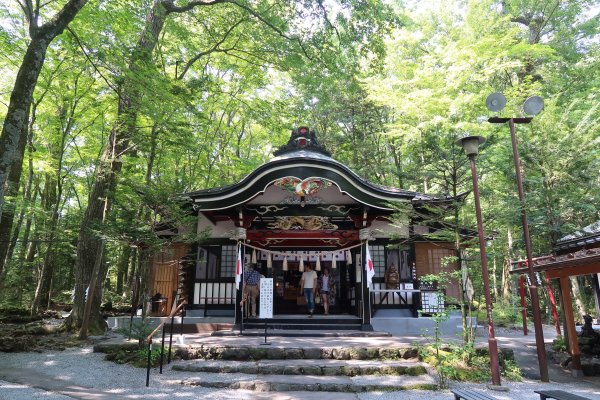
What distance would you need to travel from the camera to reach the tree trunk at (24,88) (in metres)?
4.91

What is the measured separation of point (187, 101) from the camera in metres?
9.04

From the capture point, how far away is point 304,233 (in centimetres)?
1070

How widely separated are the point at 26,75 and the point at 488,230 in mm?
8786

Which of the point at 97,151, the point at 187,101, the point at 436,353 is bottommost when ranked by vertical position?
the point at 436,353

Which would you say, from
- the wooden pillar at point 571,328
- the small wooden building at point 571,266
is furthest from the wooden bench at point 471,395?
the wooden pillar at point 571,328

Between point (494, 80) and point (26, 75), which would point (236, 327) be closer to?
point (26, 75)

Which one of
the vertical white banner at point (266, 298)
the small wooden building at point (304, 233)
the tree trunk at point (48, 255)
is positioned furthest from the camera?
the tree trunk at point (48, 255)

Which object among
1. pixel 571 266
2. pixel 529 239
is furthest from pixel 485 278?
pixel 571 266

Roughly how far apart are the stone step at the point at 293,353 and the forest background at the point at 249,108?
2287mm

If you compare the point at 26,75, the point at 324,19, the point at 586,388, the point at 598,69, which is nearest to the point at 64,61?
the point at 26,75

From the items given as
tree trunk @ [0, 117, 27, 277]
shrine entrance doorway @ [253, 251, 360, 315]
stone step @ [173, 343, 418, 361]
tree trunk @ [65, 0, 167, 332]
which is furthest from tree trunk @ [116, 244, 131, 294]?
stone step @ [173, 343, 418, 361]

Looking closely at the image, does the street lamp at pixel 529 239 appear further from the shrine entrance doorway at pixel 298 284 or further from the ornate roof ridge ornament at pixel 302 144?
the shrine entrance doorway at pixel 298 284

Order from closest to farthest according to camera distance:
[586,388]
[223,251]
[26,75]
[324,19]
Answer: [26,75] → [586,388] → [324,19] → [223,251]

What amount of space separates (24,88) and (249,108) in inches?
344
